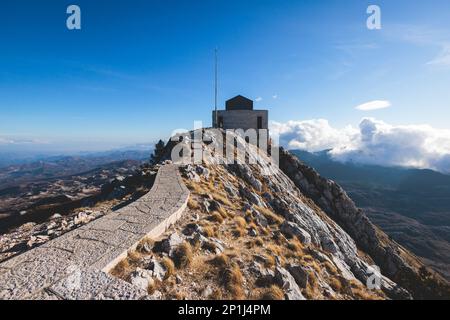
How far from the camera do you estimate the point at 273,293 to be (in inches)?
319

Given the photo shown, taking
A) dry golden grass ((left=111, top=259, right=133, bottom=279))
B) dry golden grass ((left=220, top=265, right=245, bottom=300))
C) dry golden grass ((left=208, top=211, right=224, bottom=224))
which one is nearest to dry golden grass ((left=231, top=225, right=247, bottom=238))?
dry golden grass ((left=208, top=211, right=224, bottom=224))

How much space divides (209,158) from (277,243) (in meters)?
14.8

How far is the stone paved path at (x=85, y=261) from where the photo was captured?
595 cm

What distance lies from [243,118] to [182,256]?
41531 millimetres

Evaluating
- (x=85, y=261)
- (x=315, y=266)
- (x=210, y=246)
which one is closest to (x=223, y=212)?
(x=210, y=246)

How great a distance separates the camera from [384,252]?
37.5 m

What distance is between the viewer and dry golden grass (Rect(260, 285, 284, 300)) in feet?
26.0

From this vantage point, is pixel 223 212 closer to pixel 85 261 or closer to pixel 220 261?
pixel 220 261

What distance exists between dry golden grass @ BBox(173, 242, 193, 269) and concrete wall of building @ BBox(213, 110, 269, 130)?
133ft

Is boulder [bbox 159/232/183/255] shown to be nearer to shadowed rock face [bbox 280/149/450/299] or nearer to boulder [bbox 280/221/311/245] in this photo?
boulder [bbox 280/221/311/245]

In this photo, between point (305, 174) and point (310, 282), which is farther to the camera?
point (305, 174)

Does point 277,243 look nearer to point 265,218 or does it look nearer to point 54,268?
point 265,218

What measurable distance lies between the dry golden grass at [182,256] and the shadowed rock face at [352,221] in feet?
109
